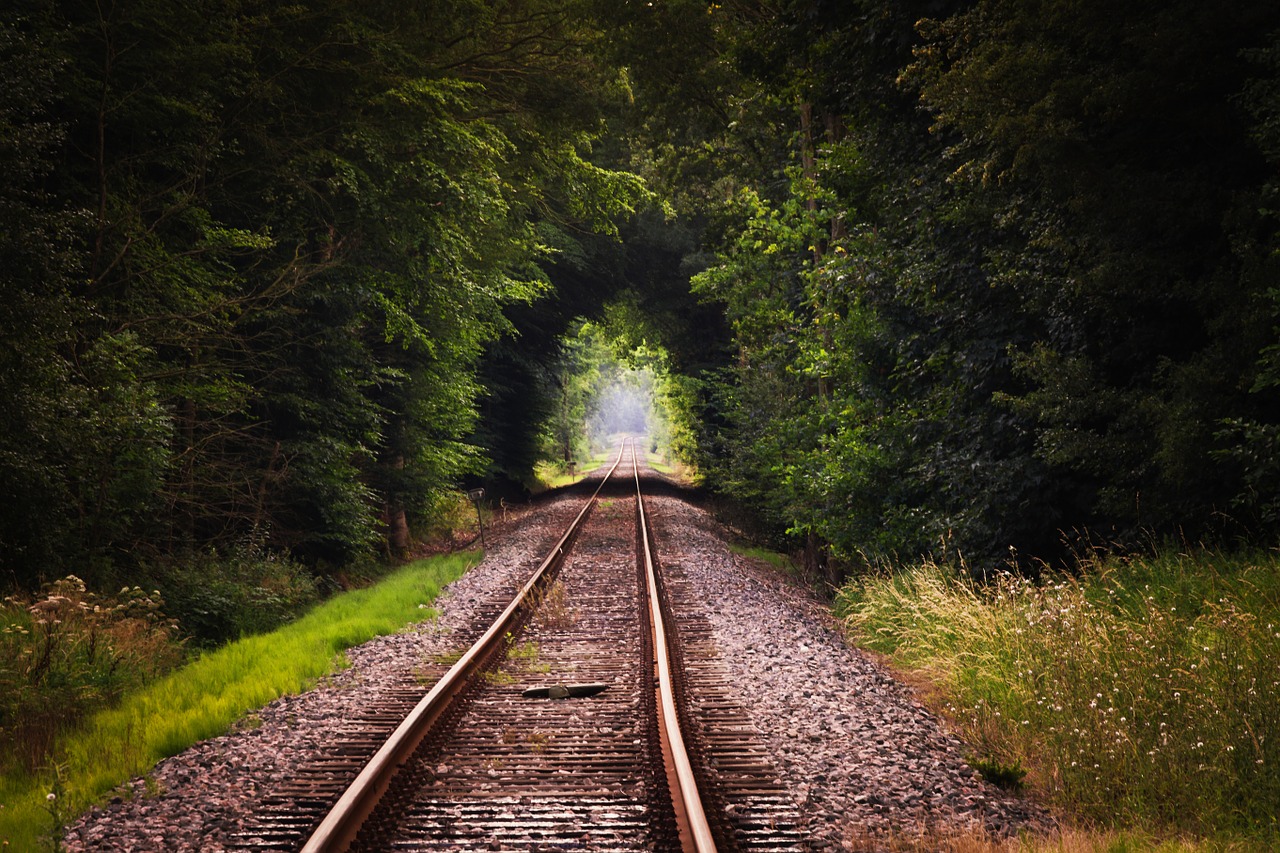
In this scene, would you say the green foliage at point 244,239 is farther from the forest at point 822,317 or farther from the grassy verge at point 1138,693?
the grassy verge at point 1138,693

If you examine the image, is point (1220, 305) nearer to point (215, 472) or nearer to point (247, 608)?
point (247, 608)

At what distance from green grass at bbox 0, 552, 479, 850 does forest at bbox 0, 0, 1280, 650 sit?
1.71 m

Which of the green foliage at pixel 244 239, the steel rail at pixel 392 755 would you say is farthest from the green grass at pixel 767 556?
the steel rail at pixel 392 755

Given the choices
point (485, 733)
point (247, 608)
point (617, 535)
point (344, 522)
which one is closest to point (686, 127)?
point (617, 535)

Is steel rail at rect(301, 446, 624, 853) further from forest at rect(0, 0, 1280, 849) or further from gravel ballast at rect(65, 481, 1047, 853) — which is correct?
forest at rect(0, 0, 1280, 849)

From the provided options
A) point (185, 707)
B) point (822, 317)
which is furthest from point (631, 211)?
point (185, 707)

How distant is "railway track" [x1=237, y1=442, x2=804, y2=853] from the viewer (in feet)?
13.3

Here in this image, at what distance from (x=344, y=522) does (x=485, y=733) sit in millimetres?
9271

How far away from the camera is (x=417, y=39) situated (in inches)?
504

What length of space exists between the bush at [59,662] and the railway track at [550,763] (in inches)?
91.6

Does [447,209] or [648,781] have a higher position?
[447,209]

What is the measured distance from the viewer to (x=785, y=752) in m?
5.20

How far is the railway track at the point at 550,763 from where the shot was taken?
4.05 metres

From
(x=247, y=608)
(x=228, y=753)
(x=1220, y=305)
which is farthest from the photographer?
(x=247, y=608)
